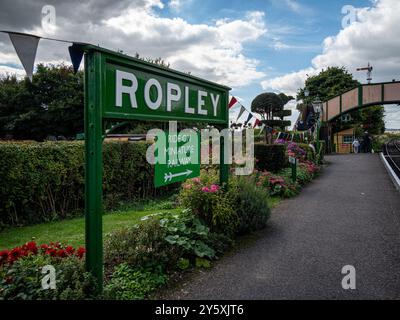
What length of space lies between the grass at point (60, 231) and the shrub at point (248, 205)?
7.61 feet

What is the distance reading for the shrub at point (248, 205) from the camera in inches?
230

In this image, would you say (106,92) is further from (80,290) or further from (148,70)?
(80,290)

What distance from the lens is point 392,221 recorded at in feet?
23.1

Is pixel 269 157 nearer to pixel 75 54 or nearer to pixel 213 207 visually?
pixel 213 207

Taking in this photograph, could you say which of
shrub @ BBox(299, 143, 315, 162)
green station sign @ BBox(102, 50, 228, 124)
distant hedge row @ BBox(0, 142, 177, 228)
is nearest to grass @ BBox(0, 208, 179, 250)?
distant hedge row @ BBox(0, 142, 177, 228)

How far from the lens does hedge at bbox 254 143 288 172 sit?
13.1 metres

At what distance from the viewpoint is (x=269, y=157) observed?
13047 mm

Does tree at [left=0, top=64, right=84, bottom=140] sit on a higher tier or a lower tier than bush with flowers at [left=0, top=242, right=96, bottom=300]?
higher

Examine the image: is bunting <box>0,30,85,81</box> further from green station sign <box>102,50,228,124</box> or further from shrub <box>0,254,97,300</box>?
shrub <box>0,254,97,300</box>

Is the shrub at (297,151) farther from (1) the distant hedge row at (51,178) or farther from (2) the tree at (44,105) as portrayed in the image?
(2) the tree at (44,105)

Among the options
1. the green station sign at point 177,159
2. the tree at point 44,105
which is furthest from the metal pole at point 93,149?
the tree at point 44,105

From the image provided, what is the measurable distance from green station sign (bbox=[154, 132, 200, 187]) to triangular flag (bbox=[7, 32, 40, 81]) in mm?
1998
